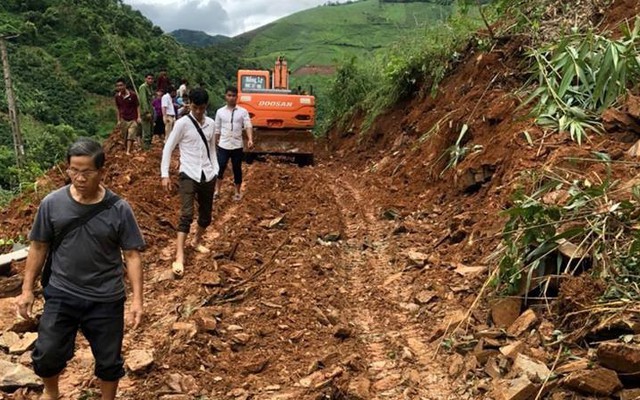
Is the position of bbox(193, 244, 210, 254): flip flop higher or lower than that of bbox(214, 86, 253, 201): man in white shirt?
lower

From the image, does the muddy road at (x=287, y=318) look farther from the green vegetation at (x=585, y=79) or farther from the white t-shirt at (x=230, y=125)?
the green vegetation at (x=585, y=79)

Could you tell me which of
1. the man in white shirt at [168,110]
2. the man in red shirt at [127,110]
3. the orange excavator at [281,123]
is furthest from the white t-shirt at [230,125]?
the orange excavator at [281,123]

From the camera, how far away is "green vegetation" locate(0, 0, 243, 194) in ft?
150

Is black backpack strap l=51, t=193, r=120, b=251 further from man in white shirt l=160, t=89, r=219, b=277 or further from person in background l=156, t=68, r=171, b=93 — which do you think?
person in background l=156, t=68, r=171, b=93

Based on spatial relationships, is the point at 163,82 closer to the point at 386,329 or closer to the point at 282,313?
the point at 282,313

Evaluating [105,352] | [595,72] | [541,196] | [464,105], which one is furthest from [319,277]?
[464,105]

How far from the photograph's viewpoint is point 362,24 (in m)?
103

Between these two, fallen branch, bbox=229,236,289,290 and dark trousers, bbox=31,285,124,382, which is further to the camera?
fallen branch, bbox=229,236,289,290

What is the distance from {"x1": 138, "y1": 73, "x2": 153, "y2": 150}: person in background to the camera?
12422mm

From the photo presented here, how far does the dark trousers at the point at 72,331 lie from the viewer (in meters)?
3.20

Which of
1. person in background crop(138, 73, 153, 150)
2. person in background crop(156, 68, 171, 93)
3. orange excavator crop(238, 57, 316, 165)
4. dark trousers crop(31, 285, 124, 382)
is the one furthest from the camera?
orange excavator crop(238, 57, 316, 165)

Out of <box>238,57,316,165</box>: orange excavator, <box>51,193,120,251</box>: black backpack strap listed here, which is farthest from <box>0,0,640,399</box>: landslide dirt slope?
<box>238,57,316,165</box>: orange excavator

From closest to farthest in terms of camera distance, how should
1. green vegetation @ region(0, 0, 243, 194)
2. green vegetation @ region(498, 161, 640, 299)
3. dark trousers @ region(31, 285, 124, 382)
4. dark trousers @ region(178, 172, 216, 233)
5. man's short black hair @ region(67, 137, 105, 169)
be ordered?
man's short black hair @ region(67, 137, 105, 169), dark trousers @ region(31, 285, 124, 382), green vegetation @ region(498, 161, 640, 299), dark trousers @ region(178, 172, 216, 233), green vegetation @ region(0, 0, 243, 194)

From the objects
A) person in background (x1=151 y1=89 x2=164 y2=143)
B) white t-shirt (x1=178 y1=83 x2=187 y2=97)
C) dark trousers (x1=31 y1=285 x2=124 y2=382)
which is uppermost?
white t-shirt (x1=178 y1=83 x2=187 y2=97)
